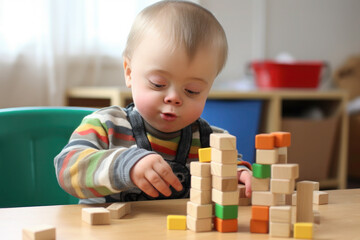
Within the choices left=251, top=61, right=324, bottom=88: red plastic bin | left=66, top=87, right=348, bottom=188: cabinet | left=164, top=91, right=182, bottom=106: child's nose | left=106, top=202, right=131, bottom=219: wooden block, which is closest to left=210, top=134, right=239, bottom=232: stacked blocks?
left=106, top=202, right=131, bottom=219: wooden block

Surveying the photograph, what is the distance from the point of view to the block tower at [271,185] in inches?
21.0

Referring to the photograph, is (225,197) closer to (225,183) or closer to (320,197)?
(225,183)

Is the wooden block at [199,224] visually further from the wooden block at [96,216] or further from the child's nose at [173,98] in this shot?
the child's nose at [173,98]

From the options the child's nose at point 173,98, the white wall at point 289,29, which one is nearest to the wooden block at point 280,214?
the child's nose at point 173,98

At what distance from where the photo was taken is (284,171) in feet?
1.74

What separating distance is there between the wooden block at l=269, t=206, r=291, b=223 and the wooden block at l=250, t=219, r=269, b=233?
0.01 meters

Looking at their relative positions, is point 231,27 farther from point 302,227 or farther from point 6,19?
point 302,227

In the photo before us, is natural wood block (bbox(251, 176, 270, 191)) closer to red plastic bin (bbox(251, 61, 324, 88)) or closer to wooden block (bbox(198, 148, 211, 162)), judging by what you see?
wooden block (bbox(198, 148, 211, 162))

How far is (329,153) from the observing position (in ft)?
9.68

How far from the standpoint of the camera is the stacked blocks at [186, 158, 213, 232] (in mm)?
562

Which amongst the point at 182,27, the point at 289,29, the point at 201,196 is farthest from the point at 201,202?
the point at 289,29

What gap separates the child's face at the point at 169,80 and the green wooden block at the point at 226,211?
0.87 feet

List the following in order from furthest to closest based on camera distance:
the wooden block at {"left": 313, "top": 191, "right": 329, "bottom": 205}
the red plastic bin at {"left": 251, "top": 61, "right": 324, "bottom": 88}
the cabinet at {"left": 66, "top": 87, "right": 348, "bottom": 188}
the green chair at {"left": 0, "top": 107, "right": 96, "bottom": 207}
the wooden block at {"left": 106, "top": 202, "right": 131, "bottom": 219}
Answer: the red plastic bin at {"left": 251, "top": 61, "right": 324, "bottom": 88} → the cabinet at {"left": 66, "top": 87, "right": 348, "bottom": 188} → the green chair at {"left": 0, "top": 107, "right": 96, "bottom": 207} → the wooden block at {"left": 313, "top": 191, "right": 329, "bottom": 205} → the wooden block at {"left": 106, "top": 202, "right": 131, "bottom": 219}

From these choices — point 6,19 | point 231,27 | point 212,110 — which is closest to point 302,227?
point 212,110
